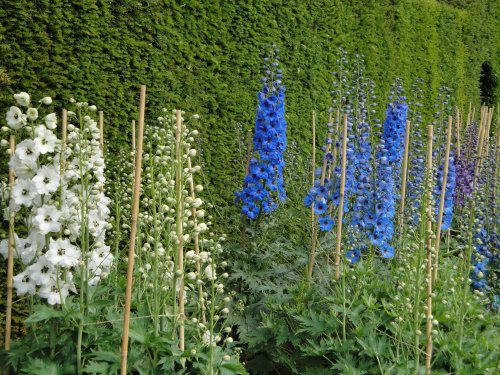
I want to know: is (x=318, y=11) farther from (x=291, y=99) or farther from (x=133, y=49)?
(x=133, y=49)

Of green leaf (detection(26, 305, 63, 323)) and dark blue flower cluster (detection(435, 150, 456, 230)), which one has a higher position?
dark blue flower cluster (detection(435, 150, 456, 230))

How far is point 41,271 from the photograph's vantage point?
7.72 ft

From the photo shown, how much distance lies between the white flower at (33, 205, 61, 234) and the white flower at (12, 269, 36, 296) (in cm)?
21

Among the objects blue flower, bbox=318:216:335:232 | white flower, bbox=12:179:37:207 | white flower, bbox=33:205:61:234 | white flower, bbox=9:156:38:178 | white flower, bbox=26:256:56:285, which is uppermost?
white flower, bbox=9:156:38:178

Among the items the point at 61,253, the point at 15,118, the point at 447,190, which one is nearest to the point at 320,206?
the point at 447,190

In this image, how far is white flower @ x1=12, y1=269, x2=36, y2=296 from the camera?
236 cm

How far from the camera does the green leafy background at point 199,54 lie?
400 cm

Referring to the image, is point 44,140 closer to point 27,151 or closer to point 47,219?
point 27,151

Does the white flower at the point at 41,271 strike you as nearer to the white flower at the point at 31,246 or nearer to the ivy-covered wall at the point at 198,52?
the white flower at the point at 31,246

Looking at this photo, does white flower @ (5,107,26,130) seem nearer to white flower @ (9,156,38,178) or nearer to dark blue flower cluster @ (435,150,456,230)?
white flower @ (9,156,38,178)

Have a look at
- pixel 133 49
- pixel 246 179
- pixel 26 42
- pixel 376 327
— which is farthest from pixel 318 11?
pixel 376 327

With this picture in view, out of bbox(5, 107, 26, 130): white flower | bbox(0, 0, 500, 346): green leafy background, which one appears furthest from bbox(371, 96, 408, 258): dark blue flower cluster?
bbox(5, 107, 26, 130): white flower

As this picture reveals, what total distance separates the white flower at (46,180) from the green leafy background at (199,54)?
1652 millimetres

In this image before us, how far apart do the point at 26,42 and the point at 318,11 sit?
3.62 m
